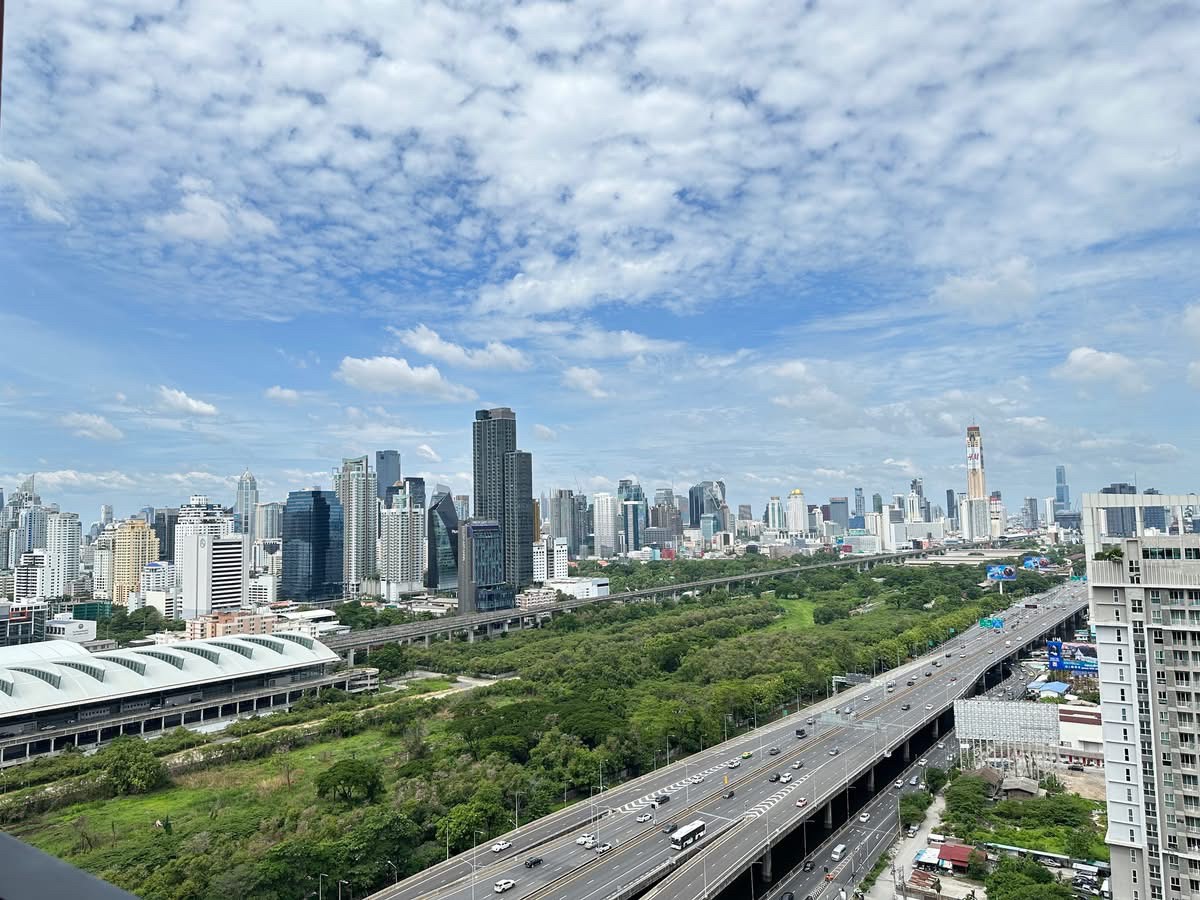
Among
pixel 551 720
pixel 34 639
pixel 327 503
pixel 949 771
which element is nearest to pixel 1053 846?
pixel 949 771

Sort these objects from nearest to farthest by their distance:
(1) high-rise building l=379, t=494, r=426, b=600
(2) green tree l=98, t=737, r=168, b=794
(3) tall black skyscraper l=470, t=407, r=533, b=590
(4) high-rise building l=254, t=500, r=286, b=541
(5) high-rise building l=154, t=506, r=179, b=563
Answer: (2) green tree l=98, t=737, r=168, b=794 < (5) high-rise building l=154, t=506, r=179, b=563 < (3) tall black skyscraper l=470, t=407, r=533, b=590 < (1) high-rise building l=379, t=494, r=426, b=600 < (4) high-rise building l=254, t=500, r=286, b=541

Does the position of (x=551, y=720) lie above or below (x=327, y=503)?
below

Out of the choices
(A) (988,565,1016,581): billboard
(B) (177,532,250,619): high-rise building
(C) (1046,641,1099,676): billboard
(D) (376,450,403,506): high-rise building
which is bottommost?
(C) (1046,641,1099,676): billboard

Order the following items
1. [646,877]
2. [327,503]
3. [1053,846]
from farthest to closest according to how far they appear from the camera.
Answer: [327,503]
[1053,846]
[646,877]

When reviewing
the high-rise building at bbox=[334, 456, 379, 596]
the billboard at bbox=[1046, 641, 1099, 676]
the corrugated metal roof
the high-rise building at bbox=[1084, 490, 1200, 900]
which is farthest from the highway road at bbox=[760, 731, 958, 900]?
the high-rise building at bbox=[334, 456, 379, 596]

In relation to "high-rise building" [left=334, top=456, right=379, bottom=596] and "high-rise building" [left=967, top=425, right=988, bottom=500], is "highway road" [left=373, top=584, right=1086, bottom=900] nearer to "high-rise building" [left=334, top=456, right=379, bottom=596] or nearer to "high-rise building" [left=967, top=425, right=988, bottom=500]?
"high-rise building" [left=334, top=456, right=379, bottom=596]

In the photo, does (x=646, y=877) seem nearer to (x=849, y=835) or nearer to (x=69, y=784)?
(x=849, y=835)

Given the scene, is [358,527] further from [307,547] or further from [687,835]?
[687,835]
